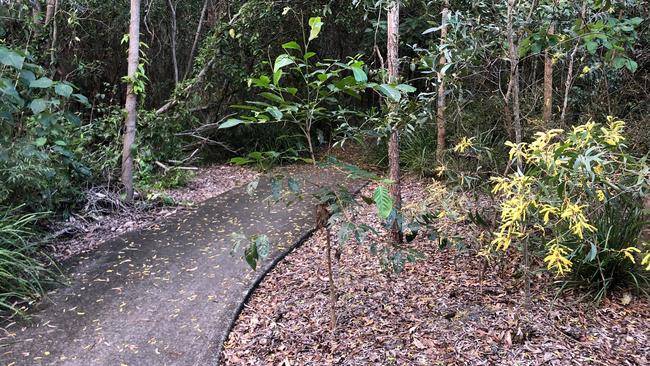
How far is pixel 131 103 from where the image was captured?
5.04 metres

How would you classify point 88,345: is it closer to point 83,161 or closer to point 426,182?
point 83,161

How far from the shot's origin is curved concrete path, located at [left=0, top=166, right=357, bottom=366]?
2637mm

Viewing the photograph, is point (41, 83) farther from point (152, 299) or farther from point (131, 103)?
point (152, 299)

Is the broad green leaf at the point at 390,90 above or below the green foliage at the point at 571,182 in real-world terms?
above

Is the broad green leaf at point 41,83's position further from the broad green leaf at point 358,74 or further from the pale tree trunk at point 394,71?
the broad green leaf at point 358,74

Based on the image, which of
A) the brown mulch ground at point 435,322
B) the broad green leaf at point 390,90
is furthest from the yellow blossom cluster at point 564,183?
the broad green leaf at point 390,90

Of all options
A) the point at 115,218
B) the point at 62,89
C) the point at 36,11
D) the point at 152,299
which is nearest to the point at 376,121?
the point at 152,299

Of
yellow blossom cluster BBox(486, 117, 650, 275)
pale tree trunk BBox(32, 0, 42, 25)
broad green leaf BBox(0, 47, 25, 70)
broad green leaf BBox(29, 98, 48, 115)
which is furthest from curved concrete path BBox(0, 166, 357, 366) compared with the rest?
pale tree trunk BBox(32, 0, 42, 25)

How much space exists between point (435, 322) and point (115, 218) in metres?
3.46

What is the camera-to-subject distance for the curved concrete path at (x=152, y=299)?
2.64 metres

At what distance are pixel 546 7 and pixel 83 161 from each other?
4.52 m

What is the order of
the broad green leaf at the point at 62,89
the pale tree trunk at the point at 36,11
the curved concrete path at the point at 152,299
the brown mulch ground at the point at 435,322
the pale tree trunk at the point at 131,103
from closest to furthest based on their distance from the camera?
the brown mulch ground at the point at 435,322 → the curved concrete path at the point at 152,299 → the broad green leaf at the point at 62,89 → the pale tree trunk at the point at 131,103 → the pale tree trunk at the point at 36,11

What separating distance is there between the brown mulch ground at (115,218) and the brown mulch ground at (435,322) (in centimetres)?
188

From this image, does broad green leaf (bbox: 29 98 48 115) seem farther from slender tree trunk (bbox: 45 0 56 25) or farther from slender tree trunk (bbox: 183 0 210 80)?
slender tree trunk (bbox: 183 0 210 80)
